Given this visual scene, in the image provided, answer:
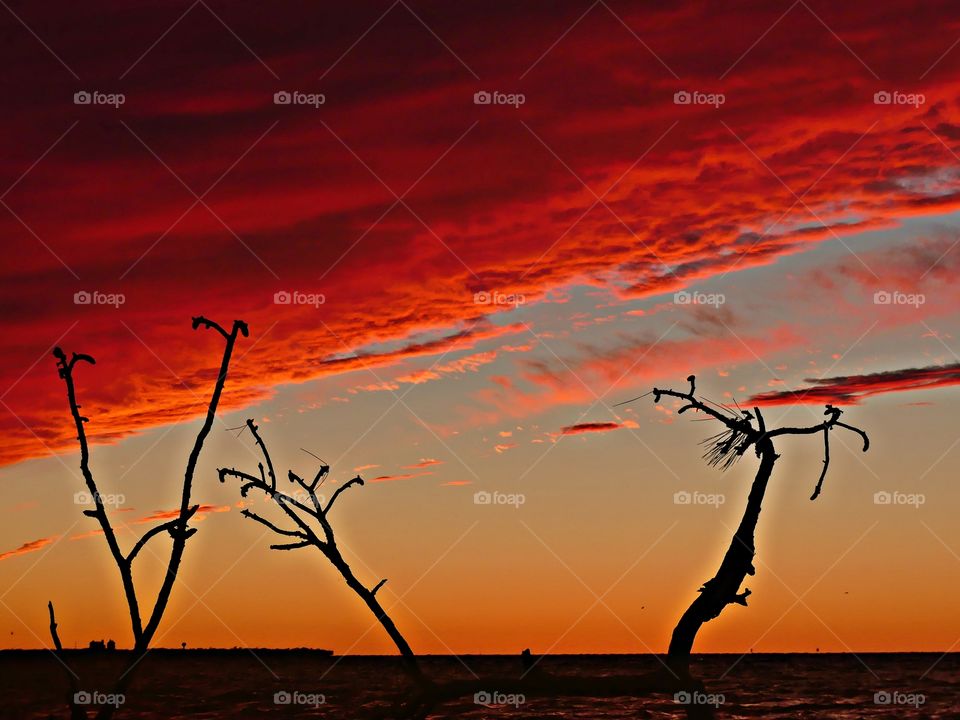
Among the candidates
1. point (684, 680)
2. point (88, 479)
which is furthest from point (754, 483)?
point (88, 479)

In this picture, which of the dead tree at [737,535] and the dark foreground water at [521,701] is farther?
the dark foreground water at [521,701]

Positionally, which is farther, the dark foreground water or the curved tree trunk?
the dark foreground water

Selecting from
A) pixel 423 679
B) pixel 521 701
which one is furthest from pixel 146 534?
pixel 521 701

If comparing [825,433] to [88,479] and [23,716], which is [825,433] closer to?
[88,479]

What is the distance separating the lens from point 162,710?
65.2m

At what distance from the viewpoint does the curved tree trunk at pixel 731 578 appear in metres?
12.8

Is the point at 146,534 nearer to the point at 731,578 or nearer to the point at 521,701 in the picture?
the point at 731,578

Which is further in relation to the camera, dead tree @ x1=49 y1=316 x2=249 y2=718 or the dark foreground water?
the dark foreground water

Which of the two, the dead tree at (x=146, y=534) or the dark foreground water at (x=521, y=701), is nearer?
the dead tree at (x=146, y=534)

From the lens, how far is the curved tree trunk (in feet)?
41.9

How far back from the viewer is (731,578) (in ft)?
42.0

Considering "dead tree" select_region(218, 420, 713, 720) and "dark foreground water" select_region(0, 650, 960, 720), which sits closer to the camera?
"dead tree" select_region(218, 420, 713, 720)

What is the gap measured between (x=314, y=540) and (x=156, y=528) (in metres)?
2.21

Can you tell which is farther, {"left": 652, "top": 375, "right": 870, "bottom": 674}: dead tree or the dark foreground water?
the dark foreground water
